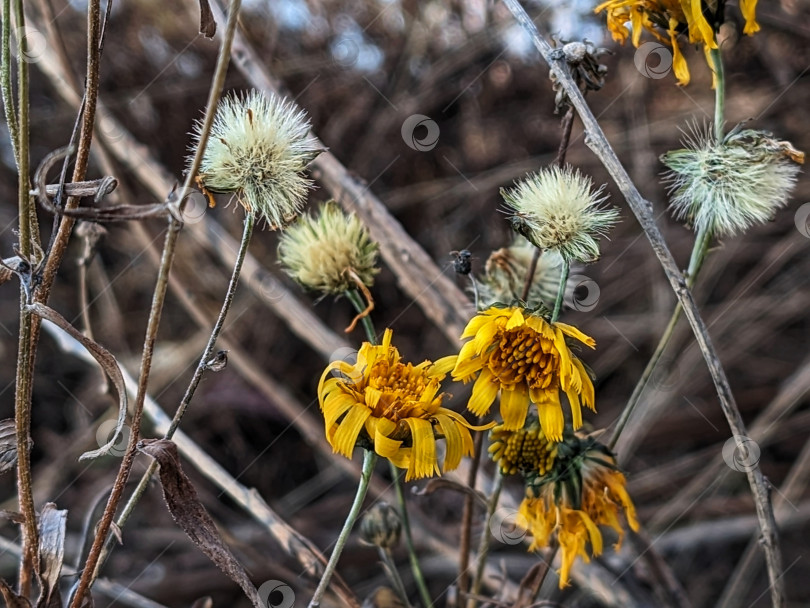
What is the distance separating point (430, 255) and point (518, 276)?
55.6 inches

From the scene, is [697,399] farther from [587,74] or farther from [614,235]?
[587,74]

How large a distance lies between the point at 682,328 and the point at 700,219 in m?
1.51

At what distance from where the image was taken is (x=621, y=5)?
0.94 m

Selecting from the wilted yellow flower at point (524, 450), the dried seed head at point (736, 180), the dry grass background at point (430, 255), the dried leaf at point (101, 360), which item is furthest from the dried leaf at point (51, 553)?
the dry grass background at point (430, 255)

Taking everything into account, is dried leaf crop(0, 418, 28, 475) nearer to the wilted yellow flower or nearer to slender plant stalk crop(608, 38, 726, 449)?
the wilted yellow flower

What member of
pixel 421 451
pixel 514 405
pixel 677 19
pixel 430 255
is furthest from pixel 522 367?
pixel 430 255

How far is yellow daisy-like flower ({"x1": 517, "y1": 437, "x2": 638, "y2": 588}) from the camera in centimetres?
96

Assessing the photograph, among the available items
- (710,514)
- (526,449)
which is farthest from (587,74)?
(710,514)

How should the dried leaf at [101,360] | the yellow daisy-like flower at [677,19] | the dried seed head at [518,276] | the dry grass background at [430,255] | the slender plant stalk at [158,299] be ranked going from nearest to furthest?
the slender plant stalk at [158,299]
the dried leaf at [101,360]
the yellow daisy-like flower at [677,19]
the dried seed head at [518,276]
the dry grass background at [430,255]

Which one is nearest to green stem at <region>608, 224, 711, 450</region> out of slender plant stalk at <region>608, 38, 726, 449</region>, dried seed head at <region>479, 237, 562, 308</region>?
slender plant stalk at <region>608, 38, 726, 449</region>

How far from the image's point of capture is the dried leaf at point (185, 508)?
2.30ft

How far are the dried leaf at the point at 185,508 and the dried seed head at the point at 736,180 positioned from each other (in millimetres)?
660

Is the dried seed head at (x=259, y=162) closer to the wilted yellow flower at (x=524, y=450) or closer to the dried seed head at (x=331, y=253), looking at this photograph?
the dried seed head at (x=331, y=253)

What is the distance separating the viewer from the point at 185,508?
0.71m
